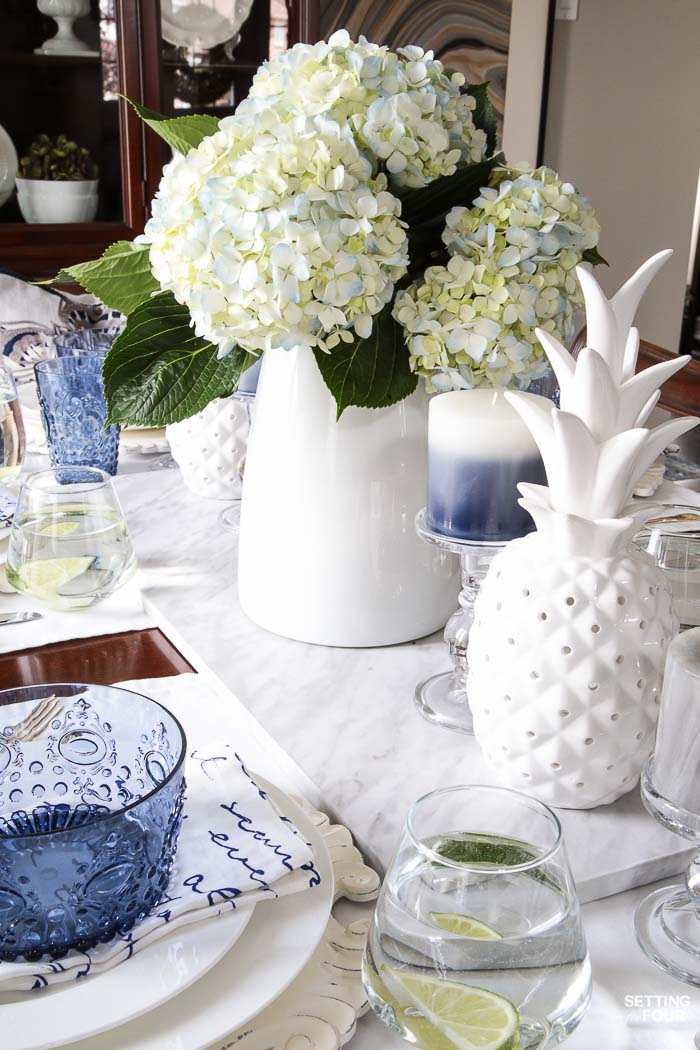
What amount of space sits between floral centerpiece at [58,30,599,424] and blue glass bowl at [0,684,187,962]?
29cm

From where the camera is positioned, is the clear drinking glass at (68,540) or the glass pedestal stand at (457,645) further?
the clear drinking glass at (68,540)

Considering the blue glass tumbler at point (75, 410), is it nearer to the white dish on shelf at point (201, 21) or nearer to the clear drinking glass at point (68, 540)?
the clear drinking glass at point (68, 540)

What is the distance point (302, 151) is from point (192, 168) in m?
0.09

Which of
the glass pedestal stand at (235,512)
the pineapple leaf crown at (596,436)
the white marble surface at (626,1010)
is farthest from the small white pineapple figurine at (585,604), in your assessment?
the glass pedestal stand at (235,512)

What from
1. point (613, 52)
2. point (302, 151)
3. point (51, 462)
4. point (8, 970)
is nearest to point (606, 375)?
point (302, 151)

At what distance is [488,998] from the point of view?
1.41 feet

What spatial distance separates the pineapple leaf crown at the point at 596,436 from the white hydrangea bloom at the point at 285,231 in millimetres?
138

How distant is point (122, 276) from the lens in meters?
0.89

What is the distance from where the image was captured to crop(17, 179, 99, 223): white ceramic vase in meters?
2.73

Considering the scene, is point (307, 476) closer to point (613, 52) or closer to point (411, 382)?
point (411, 382)

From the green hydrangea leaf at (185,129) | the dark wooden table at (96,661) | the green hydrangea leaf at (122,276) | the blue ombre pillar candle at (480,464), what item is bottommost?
the dark wooden table at (96,661)

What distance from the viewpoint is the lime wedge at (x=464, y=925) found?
0.44 m

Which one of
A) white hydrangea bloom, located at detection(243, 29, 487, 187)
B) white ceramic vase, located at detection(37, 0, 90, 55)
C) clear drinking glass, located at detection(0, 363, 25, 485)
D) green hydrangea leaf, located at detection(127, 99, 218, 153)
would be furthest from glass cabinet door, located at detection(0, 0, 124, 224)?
white hydrangea bloom, located at detection(243, 29, 487, 187)

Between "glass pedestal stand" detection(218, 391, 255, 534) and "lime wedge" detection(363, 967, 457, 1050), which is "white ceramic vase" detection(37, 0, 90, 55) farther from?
"lime wedge" detection(363, 967, 457, 1050)
